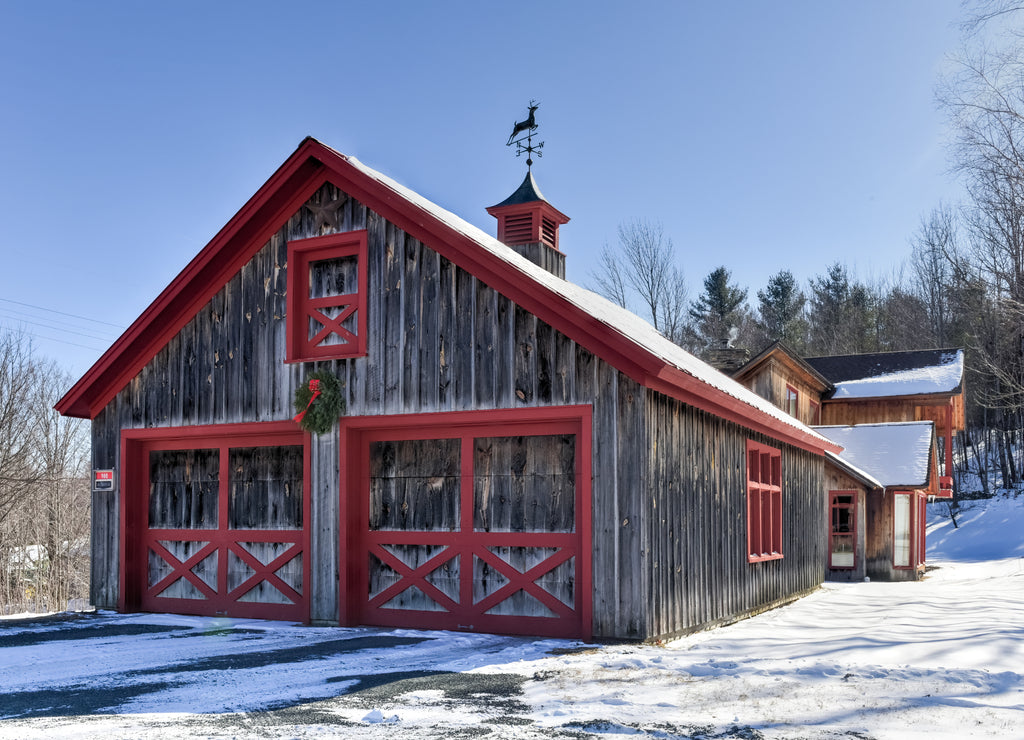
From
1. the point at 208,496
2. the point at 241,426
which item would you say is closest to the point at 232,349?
the point at 241,426

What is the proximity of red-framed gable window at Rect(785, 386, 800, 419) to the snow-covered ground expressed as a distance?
1757 centimetres

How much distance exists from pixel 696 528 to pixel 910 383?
2373 cm

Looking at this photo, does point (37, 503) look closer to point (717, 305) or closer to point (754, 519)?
point (754, 519)

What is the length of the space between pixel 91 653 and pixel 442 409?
4339 millimetres

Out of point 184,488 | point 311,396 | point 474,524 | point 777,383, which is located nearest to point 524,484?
point 474,524

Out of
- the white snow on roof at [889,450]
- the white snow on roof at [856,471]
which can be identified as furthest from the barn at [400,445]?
the white snow on roof at [889,450]

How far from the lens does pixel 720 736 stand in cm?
585

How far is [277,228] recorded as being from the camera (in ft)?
40.5

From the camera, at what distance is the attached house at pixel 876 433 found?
910 inches

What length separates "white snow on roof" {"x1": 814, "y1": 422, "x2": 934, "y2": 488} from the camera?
2353 centimetres

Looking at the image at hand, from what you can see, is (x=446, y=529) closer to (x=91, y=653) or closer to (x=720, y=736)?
(x=91, y=653)

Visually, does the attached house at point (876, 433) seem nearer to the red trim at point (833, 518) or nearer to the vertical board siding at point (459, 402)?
the red trim at point (833, 518)

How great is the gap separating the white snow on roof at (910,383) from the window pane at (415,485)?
79.4 feet

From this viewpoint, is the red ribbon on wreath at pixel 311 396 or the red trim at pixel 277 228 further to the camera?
the red ribbon on wreath at pixel 311 396
